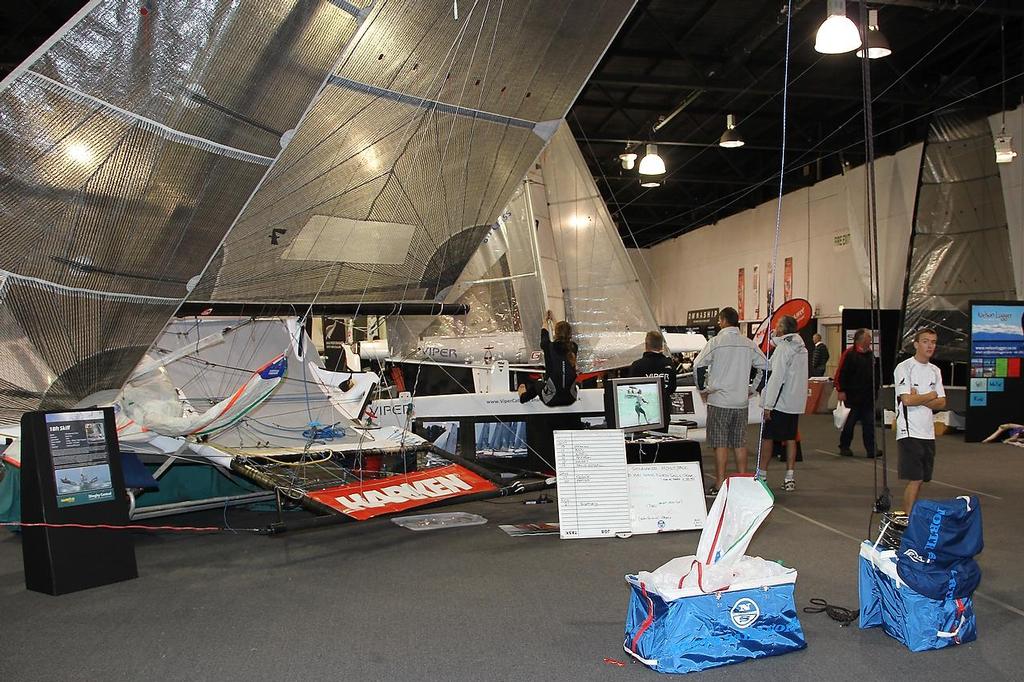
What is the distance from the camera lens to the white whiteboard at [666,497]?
5.79 m

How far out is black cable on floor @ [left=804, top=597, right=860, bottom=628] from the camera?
12.9 ft

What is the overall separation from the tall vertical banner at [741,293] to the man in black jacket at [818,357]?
6893mm

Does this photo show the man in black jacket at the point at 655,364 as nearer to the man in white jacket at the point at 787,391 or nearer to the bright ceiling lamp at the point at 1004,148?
the man in white jacket at the point at 787,391

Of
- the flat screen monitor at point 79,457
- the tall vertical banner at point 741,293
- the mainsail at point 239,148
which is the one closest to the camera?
the mainsail at point 239,148

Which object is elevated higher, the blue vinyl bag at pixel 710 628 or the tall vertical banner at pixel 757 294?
the tall vertical banner at pixel 757 294

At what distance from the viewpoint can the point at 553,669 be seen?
11.1ft

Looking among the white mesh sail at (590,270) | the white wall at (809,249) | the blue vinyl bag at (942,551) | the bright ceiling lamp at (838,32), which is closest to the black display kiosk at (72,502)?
the blue vinyl bag at (942,551)

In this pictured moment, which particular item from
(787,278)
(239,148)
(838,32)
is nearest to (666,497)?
(239,148)

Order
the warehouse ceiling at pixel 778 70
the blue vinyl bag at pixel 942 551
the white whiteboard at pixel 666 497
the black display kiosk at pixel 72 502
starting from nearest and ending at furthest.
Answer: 1. the blue vinyl bag at pixel 942 551
2. the black display kiosk at pixel 72 502
3. the white whiteboard at pixel 666 497
4. the warehouse ceiling at pixel 778 70

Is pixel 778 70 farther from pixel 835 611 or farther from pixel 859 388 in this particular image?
pixel 835 611

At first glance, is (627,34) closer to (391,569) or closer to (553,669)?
(391,569)

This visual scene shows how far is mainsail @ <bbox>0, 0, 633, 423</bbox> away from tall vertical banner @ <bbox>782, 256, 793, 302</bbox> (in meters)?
15.4

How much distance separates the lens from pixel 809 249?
779 inches

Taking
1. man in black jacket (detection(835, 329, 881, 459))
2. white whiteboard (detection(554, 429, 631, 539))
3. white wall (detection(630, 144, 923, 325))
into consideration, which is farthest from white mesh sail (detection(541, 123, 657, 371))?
white whiteboard (detection(554, 429, 631, 539))
